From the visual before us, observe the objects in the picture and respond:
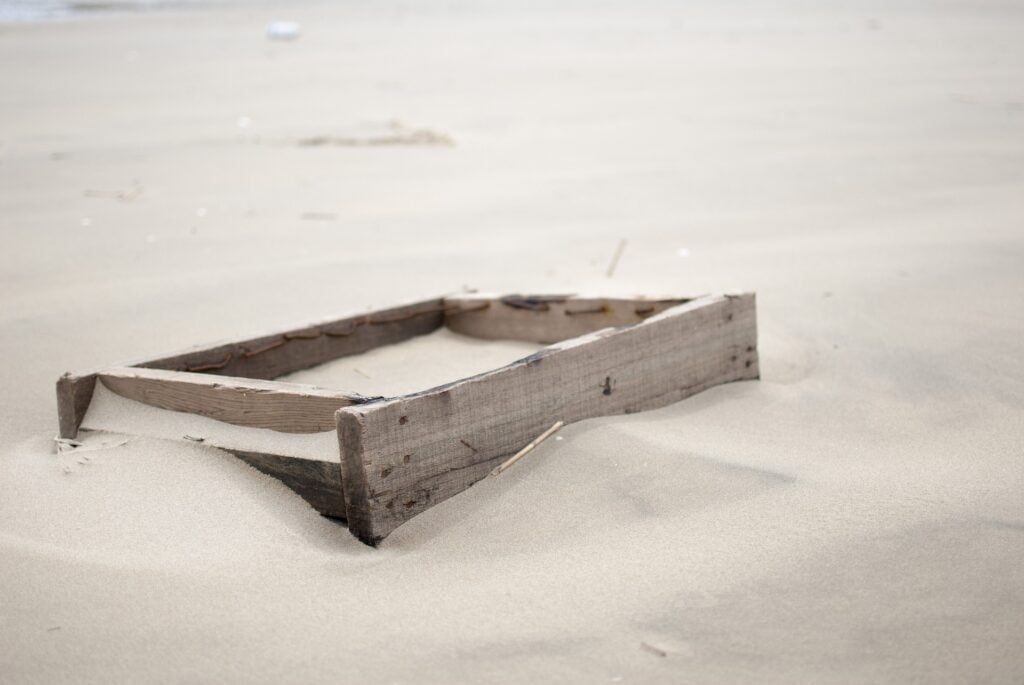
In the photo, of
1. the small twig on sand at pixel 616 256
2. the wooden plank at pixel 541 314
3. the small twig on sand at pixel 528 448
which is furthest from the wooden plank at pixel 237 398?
the small twig on sand at pixel 616 256

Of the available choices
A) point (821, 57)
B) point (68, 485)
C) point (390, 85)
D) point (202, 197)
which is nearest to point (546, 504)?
point (68, 485)

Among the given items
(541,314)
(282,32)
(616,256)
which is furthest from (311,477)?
(282,32)

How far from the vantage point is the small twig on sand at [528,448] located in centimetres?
274

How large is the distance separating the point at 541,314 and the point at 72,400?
1.49 metres

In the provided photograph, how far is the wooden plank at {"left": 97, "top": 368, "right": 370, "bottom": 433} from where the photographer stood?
2693 millimetres

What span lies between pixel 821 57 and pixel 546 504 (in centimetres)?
964

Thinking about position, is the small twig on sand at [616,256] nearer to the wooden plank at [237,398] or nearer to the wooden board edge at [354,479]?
the wooden plank at [237,398]

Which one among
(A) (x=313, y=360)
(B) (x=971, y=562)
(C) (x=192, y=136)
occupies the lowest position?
(B) (x=971, y=562)

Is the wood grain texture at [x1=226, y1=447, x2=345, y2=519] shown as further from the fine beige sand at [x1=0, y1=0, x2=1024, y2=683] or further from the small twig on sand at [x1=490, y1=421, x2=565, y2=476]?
the small twig on sand at [x1=490, y1=421, x2=565, y2=476]

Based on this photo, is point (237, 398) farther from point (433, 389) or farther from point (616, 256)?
point (616, 256)

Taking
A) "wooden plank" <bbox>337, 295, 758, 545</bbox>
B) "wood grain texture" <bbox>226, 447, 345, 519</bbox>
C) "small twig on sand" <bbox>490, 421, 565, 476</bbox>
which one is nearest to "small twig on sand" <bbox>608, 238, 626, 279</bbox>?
"wooden plank" <bbox>337, 295, 758, 545</bbox>

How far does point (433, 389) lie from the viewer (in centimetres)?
260

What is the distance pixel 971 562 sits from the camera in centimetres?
237

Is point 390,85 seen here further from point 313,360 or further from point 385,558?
point 385,558
